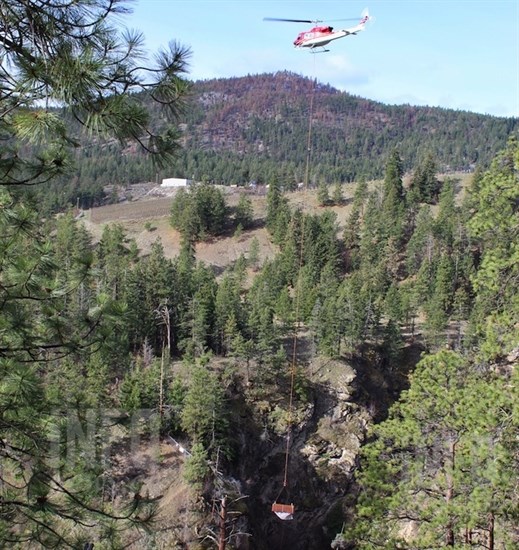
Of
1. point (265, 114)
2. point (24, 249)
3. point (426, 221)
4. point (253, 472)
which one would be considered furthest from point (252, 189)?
point (265, 114)

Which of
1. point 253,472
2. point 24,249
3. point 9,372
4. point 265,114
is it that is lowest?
point 253,472

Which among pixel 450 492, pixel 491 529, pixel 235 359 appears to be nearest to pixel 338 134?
pixel 235 359

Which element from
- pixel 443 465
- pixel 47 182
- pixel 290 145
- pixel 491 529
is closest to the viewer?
pixel 47 182

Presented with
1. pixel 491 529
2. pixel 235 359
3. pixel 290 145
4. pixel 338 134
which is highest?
pixel 338 134

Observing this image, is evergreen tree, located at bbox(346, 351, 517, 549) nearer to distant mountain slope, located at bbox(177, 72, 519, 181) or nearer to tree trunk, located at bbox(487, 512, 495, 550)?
tree trunk, located at bbox(487, 512, 495, 550)

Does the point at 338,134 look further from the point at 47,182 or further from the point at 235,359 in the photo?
the point at 47,182

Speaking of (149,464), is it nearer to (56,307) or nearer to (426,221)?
(56,307)
